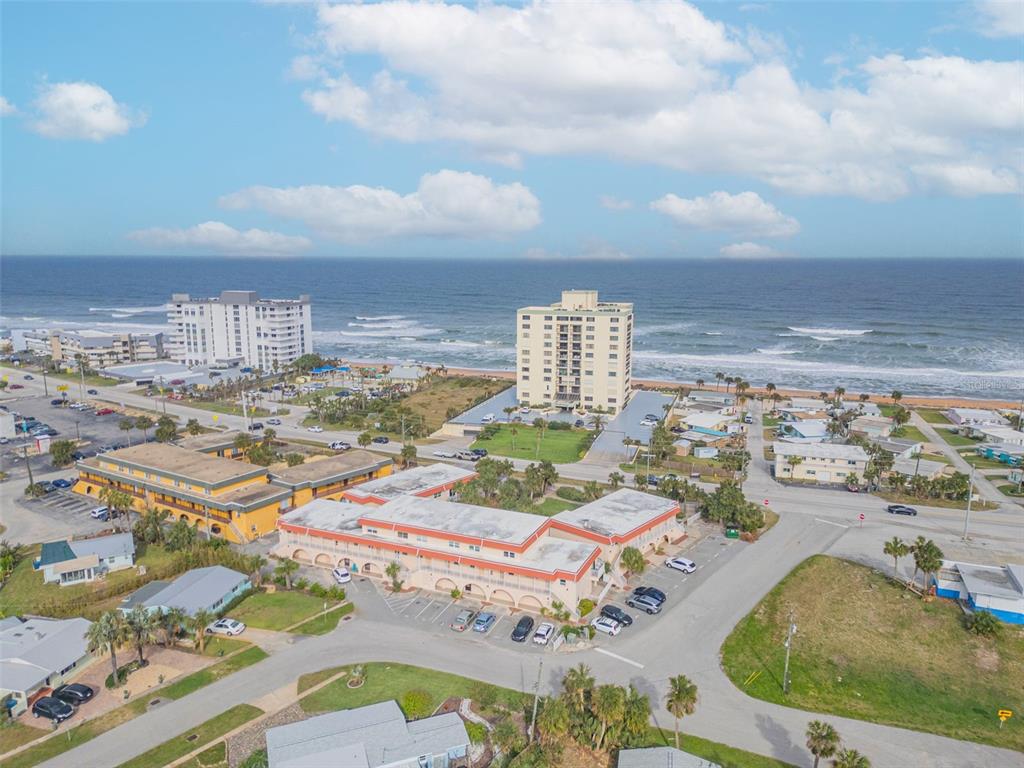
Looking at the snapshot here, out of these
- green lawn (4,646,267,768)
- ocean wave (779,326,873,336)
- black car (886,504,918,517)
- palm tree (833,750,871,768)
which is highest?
ocean wave (779,326,873,336)

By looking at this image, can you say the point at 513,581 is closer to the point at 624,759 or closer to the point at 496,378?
the point at 624,759

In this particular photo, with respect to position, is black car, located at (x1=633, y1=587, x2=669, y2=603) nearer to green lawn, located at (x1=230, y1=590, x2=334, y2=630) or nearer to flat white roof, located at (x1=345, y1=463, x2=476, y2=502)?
green lawn, located at (x1=230, y1=590, x2=334, y2=630)

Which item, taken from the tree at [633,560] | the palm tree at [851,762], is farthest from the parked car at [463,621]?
the palm tree at [851,762]

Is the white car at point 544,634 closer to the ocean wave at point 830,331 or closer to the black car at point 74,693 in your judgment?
the black car at point 74,693

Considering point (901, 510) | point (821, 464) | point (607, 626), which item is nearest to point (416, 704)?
point (607, 626)

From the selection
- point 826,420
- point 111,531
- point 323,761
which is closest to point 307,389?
point 111,531

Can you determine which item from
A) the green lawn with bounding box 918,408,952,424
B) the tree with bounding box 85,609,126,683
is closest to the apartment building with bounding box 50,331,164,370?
the tree with bounding box 85,609,126,683

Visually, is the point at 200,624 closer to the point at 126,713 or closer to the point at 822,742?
the point at 126,713
